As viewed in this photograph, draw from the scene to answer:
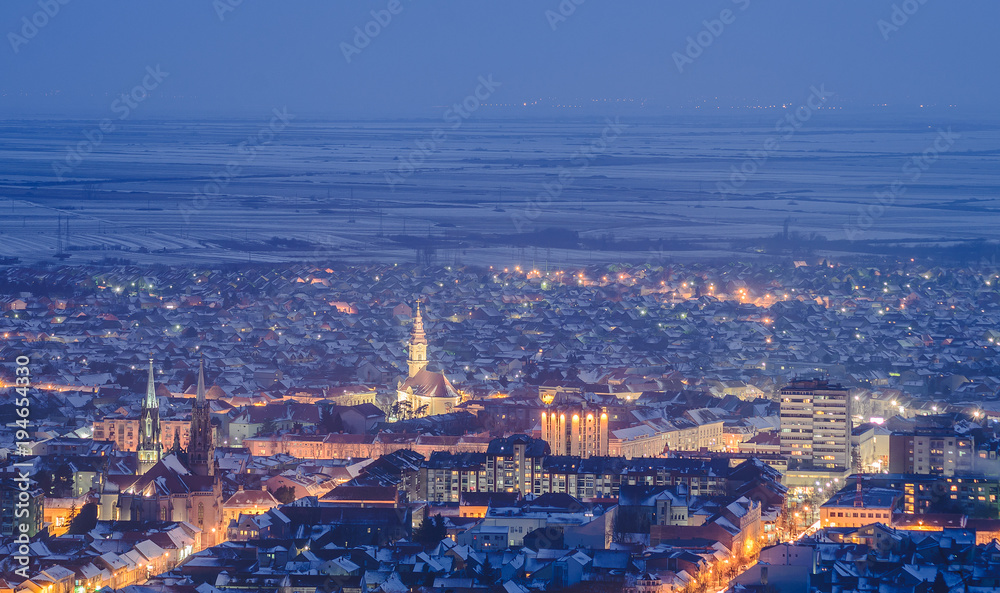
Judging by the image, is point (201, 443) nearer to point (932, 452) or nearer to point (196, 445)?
point (196, 445)

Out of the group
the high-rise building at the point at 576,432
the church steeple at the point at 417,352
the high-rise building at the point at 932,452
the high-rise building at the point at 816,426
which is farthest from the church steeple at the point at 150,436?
the church steeple at the point at 417,352

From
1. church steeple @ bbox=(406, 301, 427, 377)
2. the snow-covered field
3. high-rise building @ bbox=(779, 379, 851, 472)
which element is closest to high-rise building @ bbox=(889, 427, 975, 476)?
high-rise building @ bbox=(779, 379, 851, 472)

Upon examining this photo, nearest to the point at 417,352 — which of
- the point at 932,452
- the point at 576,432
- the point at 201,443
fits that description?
the point at 576,432

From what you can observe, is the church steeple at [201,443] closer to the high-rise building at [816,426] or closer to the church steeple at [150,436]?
the church steeple at [150,436]

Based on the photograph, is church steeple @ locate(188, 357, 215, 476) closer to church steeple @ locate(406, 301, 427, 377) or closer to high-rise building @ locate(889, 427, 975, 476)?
high-rise building @ locate(889, 427, 975, 476)

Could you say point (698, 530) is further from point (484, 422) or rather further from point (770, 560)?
point (484, 422)

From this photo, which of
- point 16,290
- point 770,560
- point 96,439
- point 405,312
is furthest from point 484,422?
point 16,290
